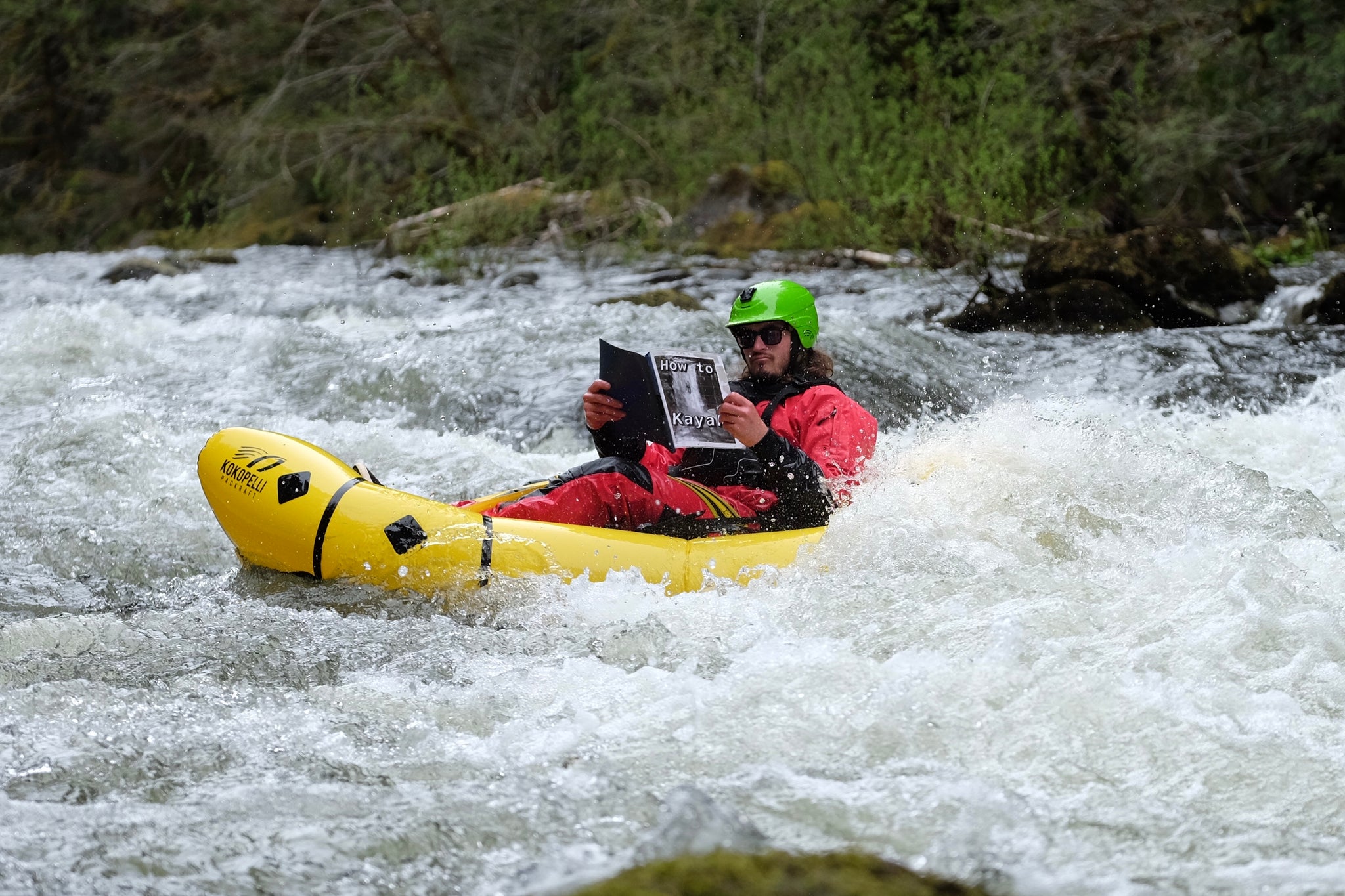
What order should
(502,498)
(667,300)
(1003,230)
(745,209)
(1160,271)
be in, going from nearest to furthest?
1. (502,498)
2. (1160,271)
3. (667,300)
4. (1003,230)
5. (745,209)

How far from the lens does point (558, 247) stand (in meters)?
13.8

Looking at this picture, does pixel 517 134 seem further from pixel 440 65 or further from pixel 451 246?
pixel 451 246

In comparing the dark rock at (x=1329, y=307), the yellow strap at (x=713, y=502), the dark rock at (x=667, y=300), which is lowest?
the dark rock at (x=1329, y=307)

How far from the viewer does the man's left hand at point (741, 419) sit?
3.52 m

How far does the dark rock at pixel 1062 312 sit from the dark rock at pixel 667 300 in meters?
1.82

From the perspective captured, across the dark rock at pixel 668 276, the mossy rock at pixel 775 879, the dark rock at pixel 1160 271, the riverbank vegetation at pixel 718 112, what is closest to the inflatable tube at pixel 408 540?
the mossy rock at pixel 775 879

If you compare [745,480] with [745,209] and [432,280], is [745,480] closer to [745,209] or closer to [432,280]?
[432,280]

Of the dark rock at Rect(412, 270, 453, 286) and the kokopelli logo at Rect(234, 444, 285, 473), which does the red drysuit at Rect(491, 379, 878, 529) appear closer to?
the kokopelli logo at Rect(234, 444, 285, 473)

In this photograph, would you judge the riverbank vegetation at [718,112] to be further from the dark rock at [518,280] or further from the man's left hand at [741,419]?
the man's left hand at [741,419]

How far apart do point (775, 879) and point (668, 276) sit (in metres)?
10.2

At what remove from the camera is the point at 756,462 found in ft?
13.4

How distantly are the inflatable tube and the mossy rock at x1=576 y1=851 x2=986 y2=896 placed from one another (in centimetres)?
190

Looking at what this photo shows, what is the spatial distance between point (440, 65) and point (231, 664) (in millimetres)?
15242

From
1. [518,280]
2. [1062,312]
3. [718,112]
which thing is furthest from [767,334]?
[718,112]
